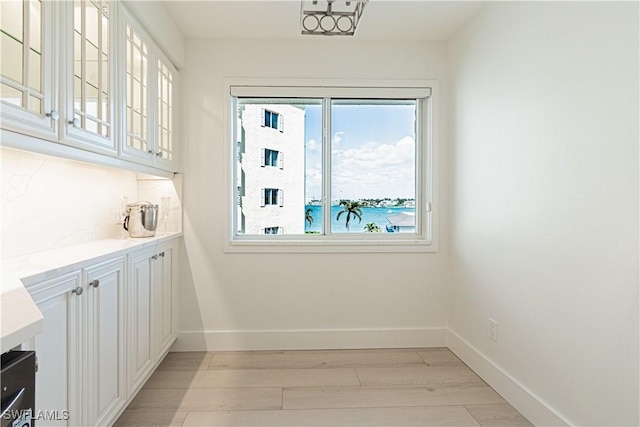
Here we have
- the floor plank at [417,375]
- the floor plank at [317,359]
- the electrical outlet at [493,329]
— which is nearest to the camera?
the electrical outlet at [493,329]

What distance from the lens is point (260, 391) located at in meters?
2.49

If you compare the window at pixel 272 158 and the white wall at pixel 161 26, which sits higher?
the white wall at pixel 161 26

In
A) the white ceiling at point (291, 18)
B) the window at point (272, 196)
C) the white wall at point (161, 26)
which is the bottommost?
the window at point (272, 196)

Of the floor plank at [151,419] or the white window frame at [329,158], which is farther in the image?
the white window frame at [329,158]

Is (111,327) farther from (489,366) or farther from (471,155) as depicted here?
(471,155)

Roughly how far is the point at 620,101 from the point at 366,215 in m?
2.03

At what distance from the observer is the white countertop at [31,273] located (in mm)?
698

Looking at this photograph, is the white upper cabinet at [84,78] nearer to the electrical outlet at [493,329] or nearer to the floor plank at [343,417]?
the floor plank at [343,417]

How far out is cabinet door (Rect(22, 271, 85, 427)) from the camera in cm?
134

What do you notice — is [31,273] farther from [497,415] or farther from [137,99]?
[497,415]

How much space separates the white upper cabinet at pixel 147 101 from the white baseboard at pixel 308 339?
139 centimetres

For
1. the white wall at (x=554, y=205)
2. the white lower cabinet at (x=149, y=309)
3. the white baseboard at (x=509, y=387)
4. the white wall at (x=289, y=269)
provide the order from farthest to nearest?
the white wall at (x=289, y=269) → the white lower cabinet at (x=149, y=309) → the white baseboard at (x=509, y=387) → the white wall at (x=554, y=205)

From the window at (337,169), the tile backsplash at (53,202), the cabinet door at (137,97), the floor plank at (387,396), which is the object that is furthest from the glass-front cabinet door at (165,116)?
the floor plank at (387,396)

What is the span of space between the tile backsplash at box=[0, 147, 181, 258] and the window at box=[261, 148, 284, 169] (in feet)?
3.51
